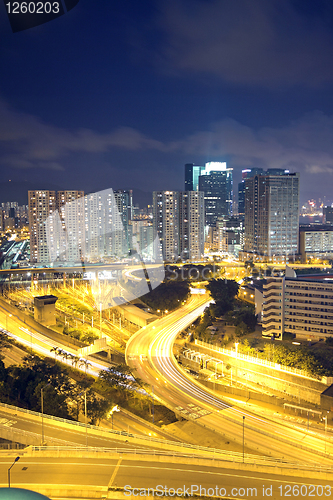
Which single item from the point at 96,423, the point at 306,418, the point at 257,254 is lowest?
the point at 306,418

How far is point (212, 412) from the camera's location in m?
6.19

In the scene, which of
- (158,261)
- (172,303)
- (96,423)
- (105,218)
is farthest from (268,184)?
(96,423)

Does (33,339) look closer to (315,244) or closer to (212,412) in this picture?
(212,412)

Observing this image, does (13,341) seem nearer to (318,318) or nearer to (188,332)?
(188,332)

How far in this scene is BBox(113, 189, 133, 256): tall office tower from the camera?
2542 cm

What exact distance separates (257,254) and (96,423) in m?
18.9

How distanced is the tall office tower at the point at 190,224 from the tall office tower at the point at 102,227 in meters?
4.51

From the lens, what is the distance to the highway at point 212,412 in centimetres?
525

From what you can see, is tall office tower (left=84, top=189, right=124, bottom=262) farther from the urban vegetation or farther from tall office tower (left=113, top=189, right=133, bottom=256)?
the urban vegetation

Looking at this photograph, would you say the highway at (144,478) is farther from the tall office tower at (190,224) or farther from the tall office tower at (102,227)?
the tall office tower at (190,224)

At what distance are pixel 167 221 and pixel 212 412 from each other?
18118 millimetres

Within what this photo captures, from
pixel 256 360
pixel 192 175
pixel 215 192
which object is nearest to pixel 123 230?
pixel 215 192

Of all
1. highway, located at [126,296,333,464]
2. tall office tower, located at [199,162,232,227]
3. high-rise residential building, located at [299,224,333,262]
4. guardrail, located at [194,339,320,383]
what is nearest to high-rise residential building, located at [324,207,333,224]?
tall office tower, located at [199,162,232,227]

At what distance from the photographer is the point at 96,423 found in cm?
597
